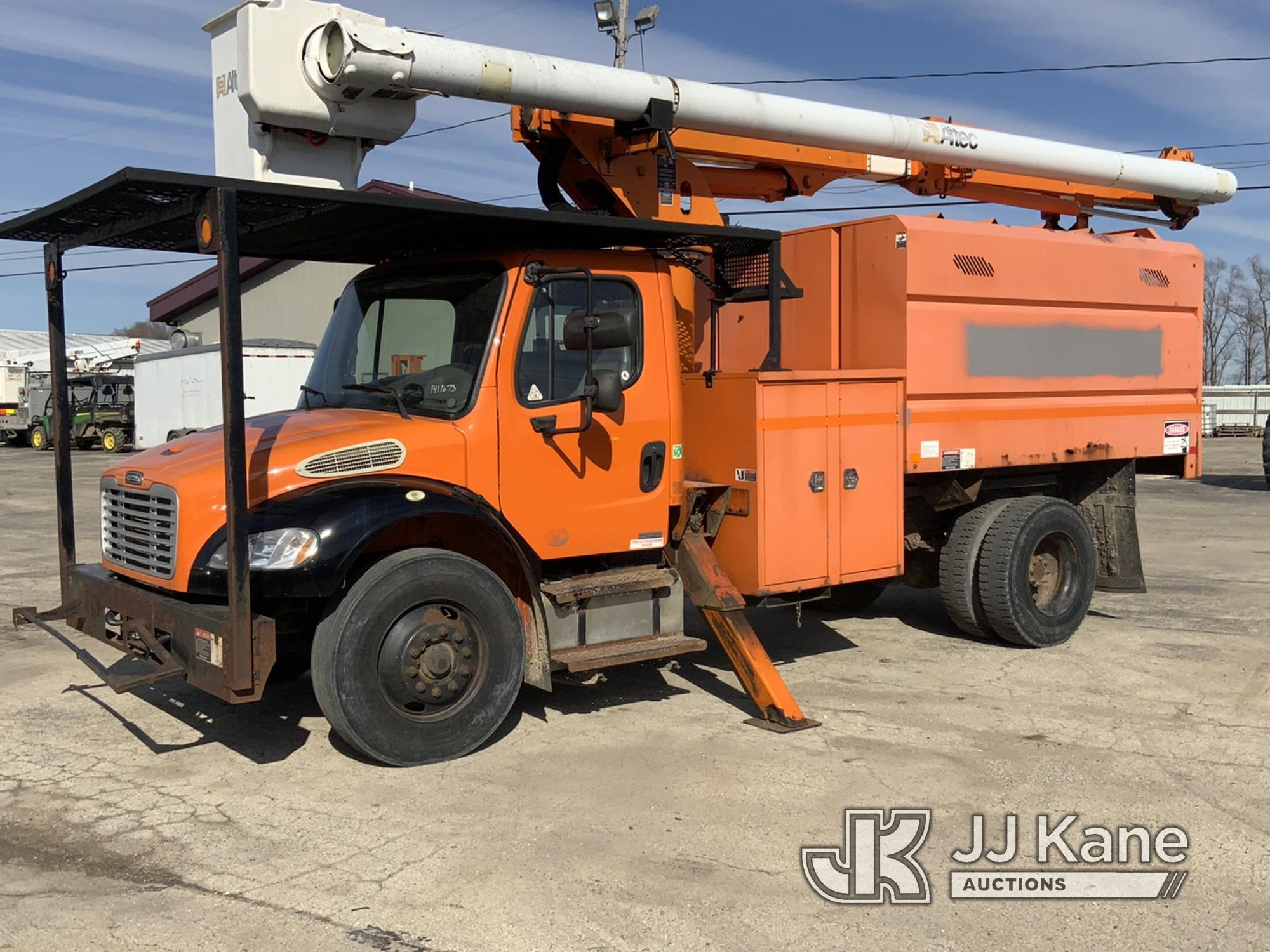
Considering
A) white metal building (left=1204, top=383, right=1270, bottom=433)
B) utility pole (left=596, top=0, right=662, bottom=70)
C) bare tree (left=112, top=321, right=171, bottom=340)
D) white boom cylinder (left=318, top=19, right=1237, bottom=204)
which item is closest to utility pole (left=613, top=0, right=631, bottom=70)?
utility pole (left=596, top=0, right=662, bottom=70)

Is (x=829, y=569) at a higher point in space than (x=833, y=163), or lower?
Answer: lower

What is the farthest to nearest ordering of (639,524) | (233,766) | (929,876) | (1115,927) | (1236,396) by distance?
(1236,396), (639,524), (233,766), (929,876), (1115,927)

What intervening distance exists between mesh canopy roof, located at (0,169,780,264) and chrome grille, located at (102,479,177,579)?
1282mm

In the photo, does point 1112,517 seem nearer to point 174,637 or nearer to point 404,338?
point 404,338

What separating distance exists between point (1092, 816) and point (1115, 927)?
106 cm

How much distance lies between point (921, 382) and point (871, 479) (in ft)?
2.50

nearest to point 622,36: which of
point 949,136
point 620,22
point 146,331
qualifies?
point 620,22

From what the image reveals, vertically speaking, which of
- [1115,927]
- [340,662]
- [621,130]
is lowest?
[1115,927]

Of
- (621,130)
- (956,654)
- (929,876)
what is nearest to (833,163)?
(621,130)

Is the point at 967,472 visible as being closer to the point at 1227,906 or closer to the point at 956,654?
the point at 956,654

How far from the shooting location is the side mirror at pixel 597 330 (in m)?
5.97

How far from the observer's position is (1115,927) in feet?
13.4

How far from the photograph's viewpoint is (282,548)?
531 centimetres

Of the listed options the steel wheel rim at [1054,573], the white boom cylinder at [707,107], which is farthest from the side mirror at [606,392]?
the steel wheel rim at [1054,573]
